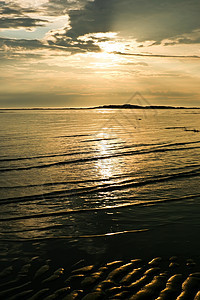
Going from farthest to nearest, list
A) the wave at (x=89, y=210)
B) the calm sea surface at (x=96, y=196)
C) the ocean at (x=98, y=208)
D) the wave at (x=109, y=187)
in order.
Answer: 1. the wave at (x=109, y=187)
2. the wave at (x=89, y=210)
3. the calm sea surface at (x=96, y=196)
4. the ocean at (x=98, y=208)

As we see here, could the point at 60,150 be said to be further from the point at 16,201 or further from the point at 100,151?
the point at 16,201

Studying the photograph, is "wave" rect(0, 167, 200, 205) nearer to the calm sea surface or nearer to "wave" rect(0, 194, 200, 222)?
the calm sea surface

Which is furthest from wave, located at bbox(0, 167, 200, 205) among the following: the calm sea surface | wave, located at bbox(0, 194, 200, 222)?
wave, located at bbox(0, 194, 200, 222)

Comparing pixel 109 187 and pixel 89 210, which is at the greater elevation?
pixel 109 187

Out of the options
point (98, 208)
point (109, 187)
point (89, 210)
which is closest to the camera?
point (89, 210)

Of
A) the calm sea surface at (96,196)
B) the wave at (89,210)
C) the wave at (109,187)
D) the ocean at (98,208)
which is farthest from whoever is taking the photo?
the wave at (109,187)

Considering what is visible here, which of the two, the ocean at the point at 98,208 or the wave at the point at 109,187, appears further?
the wave at the point at 109,187

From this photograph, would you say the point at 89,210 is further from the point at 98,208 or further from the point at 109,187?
the point at 109,187

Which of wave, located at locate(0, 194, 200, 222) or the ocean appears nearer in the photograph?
the ocean

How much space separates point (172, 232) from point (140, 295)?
402 centimetres

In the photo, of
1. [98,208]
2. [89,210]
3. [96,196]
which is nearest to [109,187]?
[96,196]

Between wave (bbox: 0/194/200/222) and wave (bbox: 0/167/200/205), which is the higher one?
wave (bbox: 0/167/200/205)

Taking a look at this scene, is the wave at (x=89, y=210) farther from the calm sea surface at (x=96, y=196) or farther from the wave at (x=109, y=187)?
the wave at (x=109, y=187)

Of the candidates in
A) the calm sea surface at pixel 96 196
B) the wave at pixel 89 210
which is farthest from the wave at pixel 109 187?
the wave at pixel 89 210
